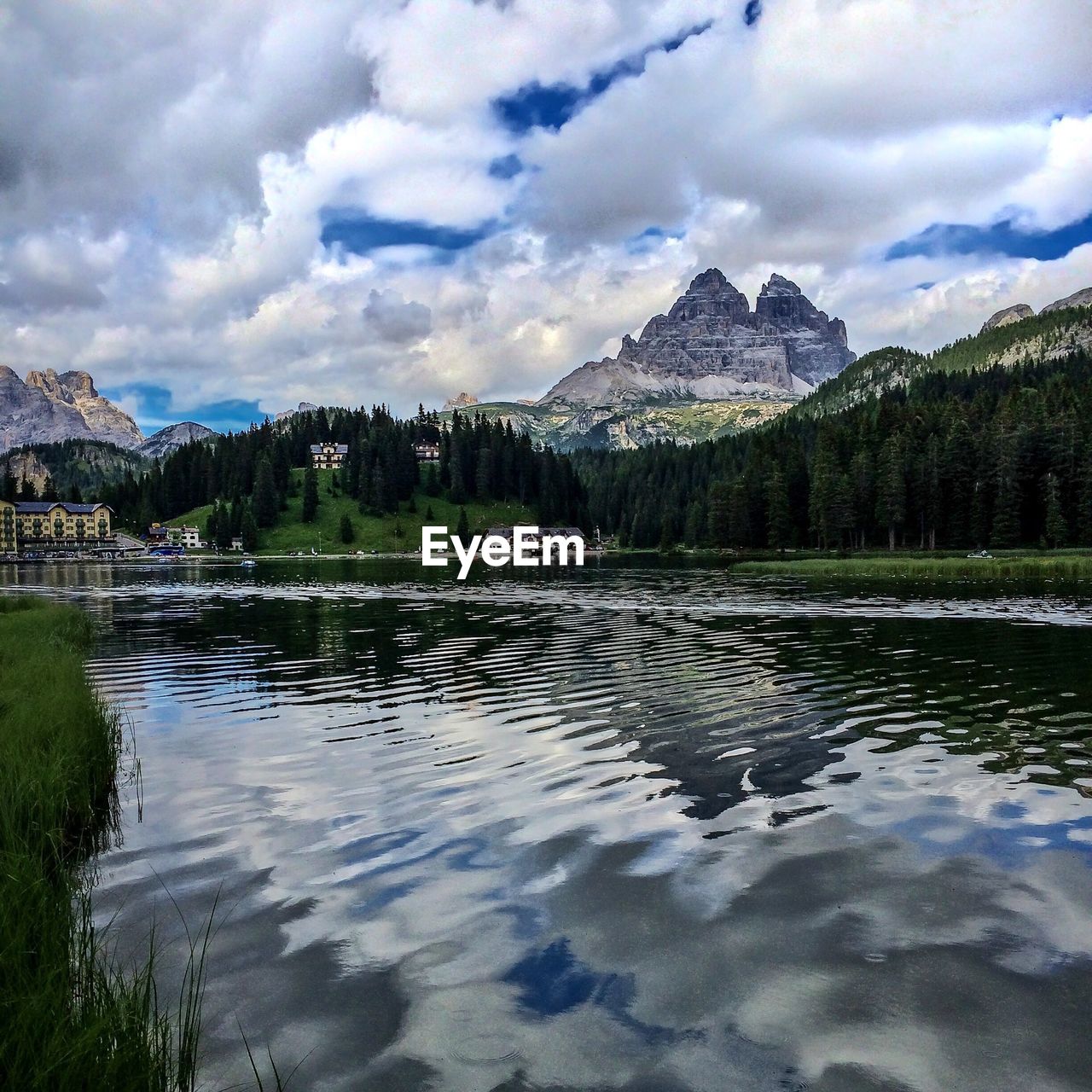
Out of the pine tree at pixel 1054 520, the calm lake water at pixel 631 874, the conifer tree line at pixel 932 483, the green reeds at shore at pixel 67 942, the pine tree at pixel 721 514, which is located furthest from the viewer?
the pine tree at pixel 721 514

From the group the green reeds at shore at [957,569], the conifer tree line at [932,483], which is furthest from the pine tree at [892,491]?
the green reeds at shore at [957,569]

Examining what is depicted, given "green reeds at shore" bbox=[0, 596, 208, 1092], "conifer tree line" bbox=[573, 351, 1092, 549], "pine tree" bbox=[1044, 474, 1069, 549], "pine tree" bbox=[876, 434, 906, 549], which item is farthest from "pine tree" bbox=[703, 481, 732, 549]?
"green reeds at shore" bbox=[0, 596, 208, 1092]

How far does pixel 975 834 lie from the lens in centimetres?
1466

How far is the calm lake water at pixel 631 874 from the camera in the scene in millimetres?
8570

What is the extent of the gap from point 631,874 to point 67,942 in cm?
769

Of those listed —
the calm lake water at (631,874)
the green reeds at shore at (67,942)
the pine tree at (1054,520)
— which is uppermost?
the pine tree at (1054,520)

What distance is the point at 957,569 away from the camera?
10325 cm

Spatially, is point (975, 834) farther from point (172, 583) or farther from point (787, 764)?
point (172, 583)

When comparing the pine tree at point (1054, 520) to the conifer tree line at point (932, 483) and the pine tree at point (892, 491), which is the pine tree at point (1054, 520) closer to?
the conifer tree line at point (932, 483)

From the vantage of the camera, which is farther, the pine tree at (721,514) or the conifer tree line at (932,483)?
the pine tree at (721,514)

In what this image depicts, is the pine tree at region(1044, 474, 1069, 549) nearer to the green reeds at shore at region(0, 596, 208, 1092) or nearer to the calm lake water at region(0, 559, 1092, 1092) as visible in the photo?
the calm lake water at region(0, 559, 1092, 1092)

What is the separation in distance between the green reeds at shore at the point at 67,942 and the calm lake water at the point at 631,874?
0.84 metres

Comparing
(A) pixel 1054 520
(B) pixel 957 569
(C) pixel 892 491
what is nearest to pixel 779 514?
(C) pixel 892 491

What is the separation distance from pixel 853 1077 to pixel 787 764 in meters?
11.5
